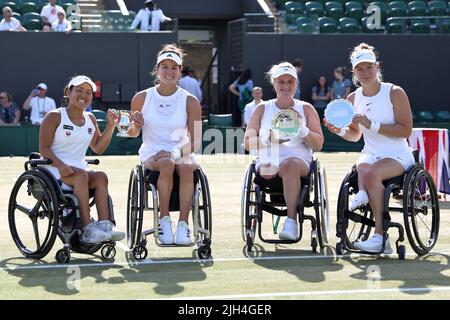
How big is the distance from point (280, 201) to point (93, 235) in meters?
1.60

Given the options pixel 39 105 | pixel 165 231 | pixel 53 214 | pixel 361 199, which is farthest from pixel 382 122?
pixel 39 105

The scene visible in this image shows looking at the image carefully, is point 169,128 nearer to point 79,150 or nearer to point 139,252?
point 79,150

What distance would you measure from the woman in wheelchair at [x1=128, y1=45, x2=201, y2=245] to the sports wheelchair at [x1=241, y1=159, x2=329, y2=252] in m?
0.49

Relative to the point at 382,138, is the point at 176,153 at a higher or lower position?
lower

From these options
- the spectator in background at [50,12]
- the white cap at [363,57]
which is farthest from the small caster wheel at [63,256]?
the spectator in background at [50,12]

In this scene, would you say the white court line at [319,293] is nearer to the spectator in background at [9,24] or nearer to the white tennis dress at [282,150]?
the white tennis dress at [282,150]

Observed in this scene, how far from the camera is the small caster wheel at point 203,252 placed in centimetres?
771

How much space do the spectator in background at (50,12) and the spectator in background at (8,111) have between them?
237 centimetres

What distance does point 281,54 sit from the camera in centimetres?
2448

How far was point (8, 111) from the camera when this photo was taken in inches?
840

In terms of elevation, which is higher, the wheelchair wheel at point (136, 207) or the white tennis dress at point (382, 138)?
the white tennis dress at point (382, 138)

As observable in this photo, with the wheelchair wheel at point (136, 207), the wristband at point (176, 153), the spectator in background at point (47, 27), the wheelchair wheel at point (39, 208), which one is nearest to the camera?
the wheelchair wheel at point (39, 208)

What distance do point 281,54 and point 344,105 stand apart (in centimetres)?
1679

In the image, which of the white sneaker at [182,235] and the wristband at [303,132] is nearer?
the white sneaker at [182,235]
